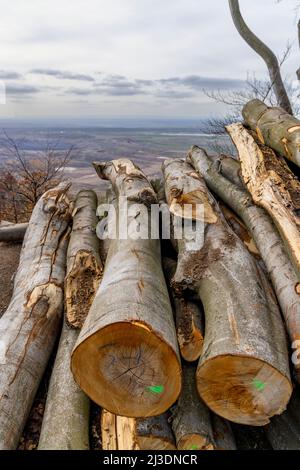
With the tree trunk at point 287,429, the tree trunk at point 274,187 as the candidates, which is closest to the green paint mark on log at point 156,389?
the tree trunk at point 287,429

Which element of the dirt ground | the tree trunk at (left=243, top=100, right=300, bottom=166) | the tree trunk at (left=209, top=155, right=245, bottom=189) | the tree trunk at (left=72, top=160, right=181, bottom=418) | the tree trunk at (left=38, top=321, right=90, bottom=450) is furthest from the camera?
the tree trunk at (left=209, top=155, right=245, bottom=189)

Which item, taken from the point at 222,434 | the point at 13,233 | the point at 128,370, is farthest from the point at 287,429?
the point at 13,233

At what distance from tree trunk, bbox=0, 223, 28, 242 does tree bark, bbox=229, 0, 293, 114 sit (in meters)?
6.44

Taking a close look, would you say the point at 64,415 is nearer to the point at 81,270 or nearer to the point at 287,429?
the point at 81,270

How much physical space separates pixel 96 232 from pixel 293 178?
1.89m

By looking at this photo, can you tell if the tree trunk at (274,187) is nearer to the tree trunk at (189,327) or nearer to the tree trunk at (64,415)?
the tree trunk at (189,327)

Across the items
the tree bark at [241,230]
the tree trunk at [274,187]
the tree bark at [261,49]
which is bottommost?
the tree bark at [241,230]

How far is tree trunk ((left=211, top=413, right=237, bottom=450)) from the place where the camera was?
6.57 feet

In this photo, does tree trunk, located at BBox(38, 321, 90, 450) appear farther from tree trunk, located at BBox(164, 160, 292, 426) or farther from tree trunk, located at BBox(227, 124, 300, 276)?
tree trunk, located at BBox(227, 124, 300, 276)

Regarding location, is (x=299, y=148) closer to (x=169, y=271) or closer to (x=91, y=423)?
(x=169, y=271)

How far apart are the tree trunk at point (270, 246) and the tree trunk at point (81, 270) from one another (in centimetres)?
126

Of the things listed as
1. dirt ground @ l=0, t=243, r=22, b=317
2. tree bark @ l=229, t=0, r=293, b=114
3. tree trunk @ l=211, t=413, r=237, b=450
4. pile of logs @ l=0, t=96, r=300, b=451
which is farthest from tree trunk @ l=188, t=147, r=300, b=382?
tree bark @ l=229, t=0, r=293, b=114

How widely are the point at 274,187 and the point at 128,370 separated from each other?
199cm

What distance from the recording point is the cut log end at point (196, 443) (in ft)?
6.42
